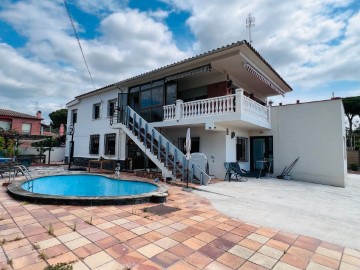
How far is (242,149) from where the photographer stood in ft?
51.4

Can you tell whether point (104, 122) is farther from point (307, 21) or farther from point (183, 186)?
point (307, 21)

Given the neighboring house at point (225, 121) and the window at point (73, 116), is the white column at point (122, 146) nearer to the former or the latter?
the neighboring house at point (225, 121)

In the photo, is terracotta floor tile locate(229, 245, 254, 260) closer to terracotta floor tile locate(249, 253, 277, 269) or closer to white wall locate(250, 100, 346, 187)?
terracotta floor tile locate(249, 253, 277, 269)

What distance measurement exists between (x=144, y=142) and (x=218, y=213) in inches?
336

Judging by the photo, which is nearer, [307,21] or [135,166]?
[307,21]

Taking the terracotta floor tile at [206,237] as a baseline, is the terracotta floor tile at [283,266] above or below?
below

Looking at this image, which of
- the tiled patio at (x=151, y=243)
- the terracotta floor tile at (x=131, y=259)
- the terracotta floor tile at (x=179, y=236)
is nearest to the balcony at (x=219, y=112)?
the tiled patio at (x=151, y=243)

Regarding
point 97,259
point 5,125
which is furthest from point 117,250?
point 5,125

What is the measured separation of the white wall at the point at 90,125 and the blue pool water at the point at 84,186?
213 inches

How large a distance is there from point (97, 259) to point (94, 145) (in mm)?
18678

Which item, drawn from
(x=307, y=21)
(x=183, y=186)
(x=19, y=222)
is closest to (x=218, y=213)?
(x=183, y=186)

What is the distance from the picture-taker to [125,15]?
30.2 ft

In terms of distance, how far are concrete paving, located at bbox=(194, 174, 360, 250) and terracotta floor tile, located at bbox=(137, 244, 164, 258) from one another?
2851 millimetres

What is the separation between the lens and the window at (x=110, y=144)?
18.8 meters
